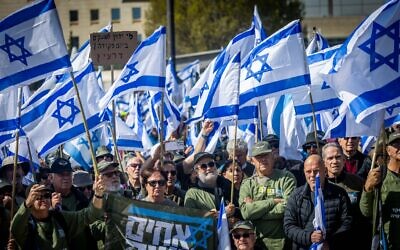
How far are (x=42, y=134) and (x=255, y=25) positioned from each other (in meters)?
3.46

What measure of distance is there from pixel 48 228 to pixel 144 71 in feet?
10.5

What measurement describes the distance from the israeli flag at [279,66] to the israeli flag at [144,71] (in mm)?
956

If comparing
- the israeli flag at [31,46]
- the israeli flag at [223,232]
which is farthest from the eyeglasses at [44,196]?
the israeli flag at [31,46]

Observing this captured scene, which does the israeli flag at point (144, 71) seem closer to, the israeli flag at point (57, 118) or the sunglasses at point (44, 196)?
the israeli flag at point (57, 118)

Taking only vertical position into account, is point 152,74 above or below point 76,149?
above

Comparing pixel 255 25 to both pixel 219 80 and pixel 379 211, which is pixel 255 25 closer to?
pixel 219 80

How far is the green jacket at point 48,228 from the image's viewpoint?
902 centimetres

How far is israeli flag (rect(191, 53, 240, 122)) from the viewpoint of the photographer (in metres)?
11.7

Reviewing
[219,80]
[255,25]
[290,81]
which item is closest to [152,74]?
[219,80]

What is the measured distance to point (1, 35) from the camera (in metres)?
10.5

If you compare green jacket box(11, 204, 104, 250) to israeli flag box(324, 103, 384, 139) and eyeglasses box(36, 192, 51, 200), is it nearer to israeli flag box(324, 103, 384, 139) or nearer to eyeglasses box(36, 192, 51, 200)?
eyeglasses box(36, 192, 51, 200)

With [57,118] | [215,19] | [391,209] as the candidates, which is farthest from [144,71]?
[215,19]

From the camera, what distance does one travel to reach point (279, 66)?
38.2 ft

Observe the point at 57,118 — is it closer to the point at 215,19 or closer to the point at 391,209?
the point at 391,209
